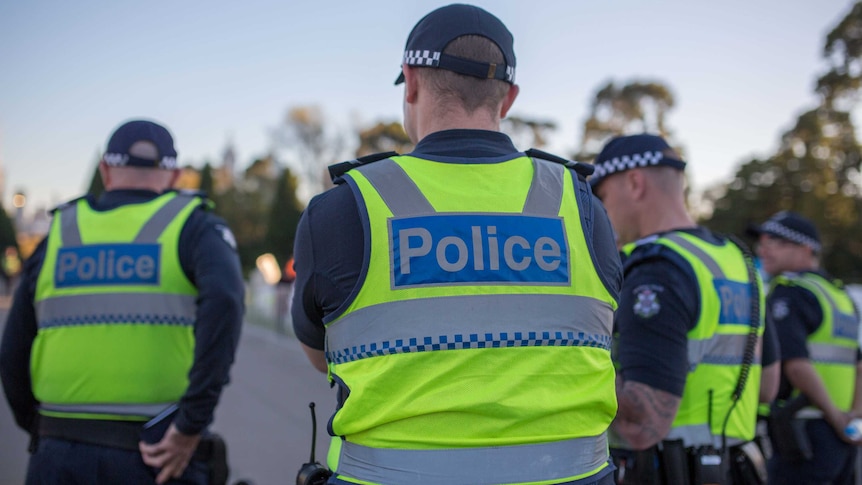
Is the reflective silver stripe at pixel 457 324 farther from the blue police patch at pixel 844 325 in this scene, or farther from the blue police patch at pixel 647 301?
the blue police patch at pixel 844 325

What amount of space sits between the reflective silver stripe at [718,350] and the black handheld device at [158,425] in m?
2.03

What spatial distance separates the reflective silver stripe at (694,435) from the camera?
2682 mm

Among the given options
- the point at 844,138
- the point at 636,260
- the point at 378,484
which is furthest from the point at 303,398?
the point at 844,138

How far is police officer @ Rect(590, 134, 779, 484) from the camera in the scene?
8.32 ft

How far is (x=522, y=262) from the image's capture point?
170 centimetres

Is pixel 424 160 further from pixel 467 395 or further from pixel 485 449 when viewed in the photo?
pixel 485 449

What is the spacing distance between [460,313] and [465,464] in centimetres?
34

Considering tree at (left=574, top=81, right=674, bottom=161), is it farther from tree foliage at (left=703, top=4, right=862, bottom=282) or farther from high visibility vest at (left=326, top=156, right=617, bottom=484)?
high visibility vest at (left=326, top=156, right=617, bottom=484)

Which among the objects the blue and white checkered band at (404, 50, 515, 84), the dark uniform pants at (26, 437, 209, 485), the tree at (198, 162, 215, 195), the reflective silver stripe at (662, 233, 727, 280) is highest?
the tree at (198, 162, 215, 195)

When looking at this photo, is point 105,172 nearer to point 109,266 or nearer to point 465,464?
point 109,266

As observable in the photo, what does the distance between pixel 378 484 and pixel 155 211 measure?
6.26 feet

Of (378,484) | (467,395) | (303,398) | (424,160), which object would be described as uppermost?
(424,160)

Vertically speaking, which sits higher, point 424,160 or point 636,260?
point 424,160

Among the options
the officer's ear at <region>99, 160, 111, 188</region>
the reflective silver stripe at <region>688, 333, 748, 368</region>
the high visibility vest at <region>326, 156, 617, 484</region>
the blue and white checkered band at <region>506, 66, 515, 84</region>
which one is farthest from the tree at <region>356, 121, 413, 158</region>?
the high visibility vest at <region>326, 156, 617, 484</region>
